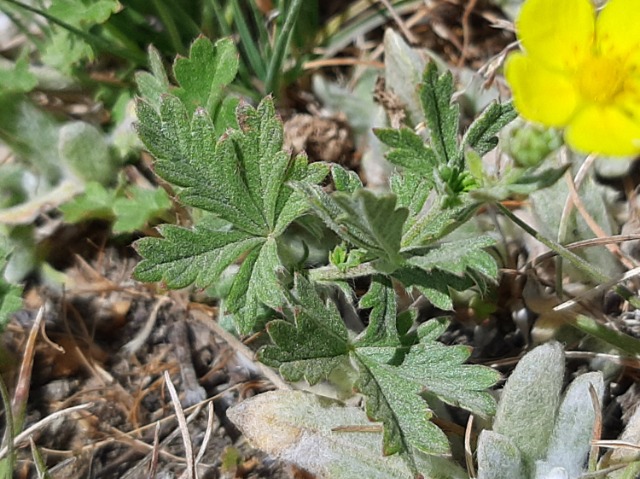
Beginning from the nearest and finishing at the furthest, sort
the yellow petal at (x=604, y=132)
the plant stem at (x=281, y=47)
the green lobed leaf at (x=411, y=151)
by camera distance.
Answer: the yellow petal at (x=604, y=132), the green lobed leaf at (x=411, y=151), the plant stem at (x=281, y=47)

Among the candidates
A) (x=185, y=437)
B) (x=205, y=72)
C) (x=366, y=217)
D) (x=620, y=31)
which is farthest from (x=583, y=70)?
(x=185, y=437)

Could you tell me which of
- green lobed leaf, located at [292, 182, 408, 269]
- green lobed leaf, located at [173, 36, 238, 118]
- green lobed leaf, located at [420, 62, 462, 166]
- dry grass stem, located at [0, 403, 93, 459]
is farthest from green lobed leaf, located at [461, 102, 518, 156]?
dry grass stem, located at [0, 403, 93, 459]

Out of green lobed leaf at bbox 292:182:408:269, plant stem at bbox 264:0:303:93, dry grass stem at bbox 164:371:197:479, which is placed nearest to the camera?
green lobed leaf at bbox 292:182:408:269

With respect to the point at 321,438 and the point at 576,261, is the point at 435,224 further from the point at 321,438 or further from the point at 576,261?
the point at 321,438

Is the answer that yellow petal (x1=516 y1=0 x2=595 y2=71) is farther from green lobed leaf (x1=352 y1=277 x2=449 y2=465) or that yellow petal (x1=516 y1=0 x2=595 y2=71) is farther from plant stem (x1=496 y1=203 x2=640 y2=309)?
green lobed leaf (x1=352 y1=277 x2=449 y2=465)

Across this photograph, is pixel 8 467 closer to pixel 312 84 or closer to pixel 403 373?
pixel 403 373

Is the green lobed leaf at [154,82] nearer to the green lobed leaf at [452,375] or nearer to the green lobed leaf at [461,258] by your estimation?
the green lobed leaf at [461,258]

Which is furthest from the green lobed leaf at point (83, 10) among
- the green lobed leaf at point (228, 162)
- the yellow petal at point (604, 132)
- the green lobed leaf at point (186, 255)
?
the yellow petal at point (604, 132)
